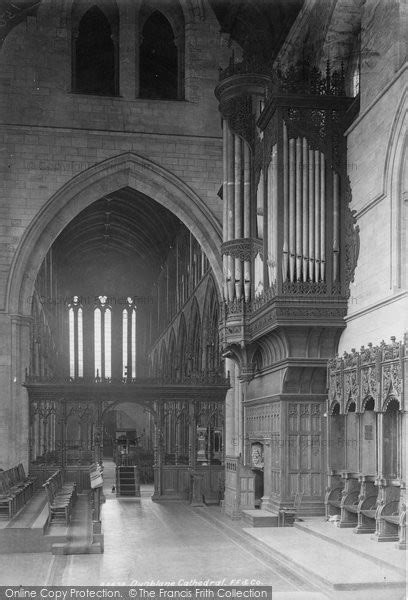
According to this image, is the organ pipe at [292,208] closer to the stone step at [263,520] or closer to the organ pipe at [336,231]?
the organ pipe at [336,231]

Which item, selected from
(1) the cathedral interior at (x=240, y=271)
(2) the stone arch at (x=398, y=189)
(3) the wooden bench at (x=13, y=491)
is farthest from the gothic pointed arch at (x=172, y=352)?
(2) the stone arch at (x=398, y=189)

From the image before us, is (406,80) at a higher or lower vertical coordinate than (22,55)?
lower

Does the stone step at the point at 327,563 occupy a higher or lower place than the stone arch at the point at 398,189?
lower

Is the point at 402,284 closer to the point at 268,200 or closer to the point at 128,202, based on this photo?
the point at 268,200

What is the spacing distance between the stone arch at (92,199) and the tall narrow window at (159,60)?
2339 mm

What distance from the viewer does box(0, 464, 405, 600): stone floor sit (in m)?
9.12

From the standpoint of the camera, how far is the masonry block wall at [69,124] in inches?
860

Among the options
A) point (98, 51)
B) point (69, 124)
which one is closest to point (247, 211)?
point (69, 124)

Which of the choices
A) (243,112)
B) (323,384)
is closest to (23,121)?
(243,112)

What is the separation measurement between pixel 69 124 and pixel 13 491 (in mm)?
10831

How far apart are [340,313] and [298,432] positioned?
7.32 feet

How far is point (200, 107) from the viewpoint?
22.5 meters

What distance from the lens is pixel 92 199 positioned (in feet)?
74.4

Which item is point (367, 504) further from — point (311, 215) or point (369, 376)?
point (311, 215)
